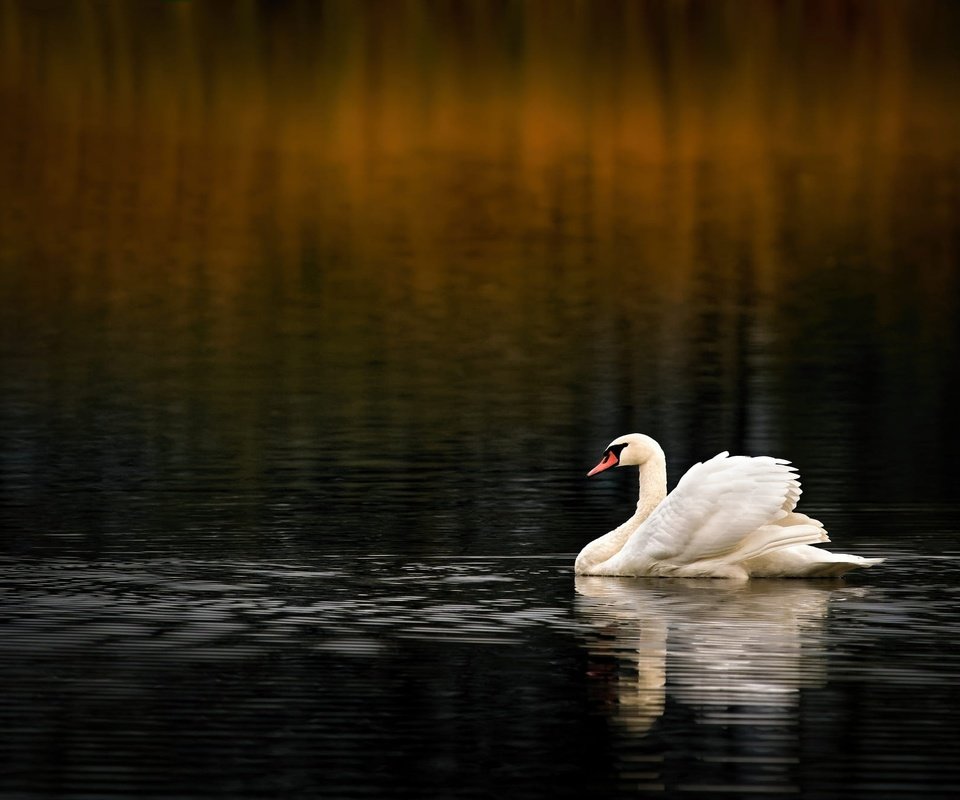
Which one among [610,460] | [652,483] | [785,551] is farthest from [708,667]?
[610,460]

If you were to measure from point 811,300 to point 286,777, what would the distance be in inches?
1771

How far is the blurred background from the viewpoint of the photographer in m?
29.8

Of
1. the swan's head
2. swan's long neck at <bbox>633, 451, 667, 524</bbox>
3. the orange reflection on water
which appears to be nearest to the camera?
swan's long neck at <bbox>633, 451, 667, 524</bbox>

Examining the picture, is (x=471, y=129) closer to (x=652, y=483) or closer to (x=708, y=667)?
(x=652, y=483)

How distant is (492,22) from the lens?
6383 inches

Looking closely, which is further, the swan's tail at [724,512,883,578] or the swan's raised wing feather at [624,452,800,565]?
the swan's tail at [724,512,883,578]

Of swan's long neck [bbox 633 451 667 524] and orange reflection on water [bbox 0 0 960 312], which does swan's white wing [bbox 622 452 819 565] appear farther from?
orange reflection on water [bbox 0 0 960 312]

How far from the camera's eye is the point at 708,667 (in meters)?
17.1

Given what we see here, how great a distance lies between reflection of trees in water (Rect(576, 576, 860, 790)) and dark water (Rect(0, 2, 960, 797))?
0.16 feet

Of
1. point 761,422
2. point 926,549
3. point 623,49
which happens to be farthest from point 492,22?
point 926,549

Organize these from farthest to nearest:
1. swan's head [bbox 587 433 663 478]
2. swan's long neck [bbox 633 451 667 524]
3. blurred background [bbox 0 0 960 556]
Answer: blurred background [bbox 0 0 960 556] < swan's head [bbox 587 433 663 478] < swan's long neck [bbox 633 451 667 524]

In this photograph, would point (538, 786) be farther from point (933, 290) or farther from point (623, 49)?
point (623, 49)

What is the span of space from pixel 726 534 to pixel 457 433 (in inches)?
547

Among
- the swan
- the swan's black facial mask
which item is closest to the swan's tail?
the swan
